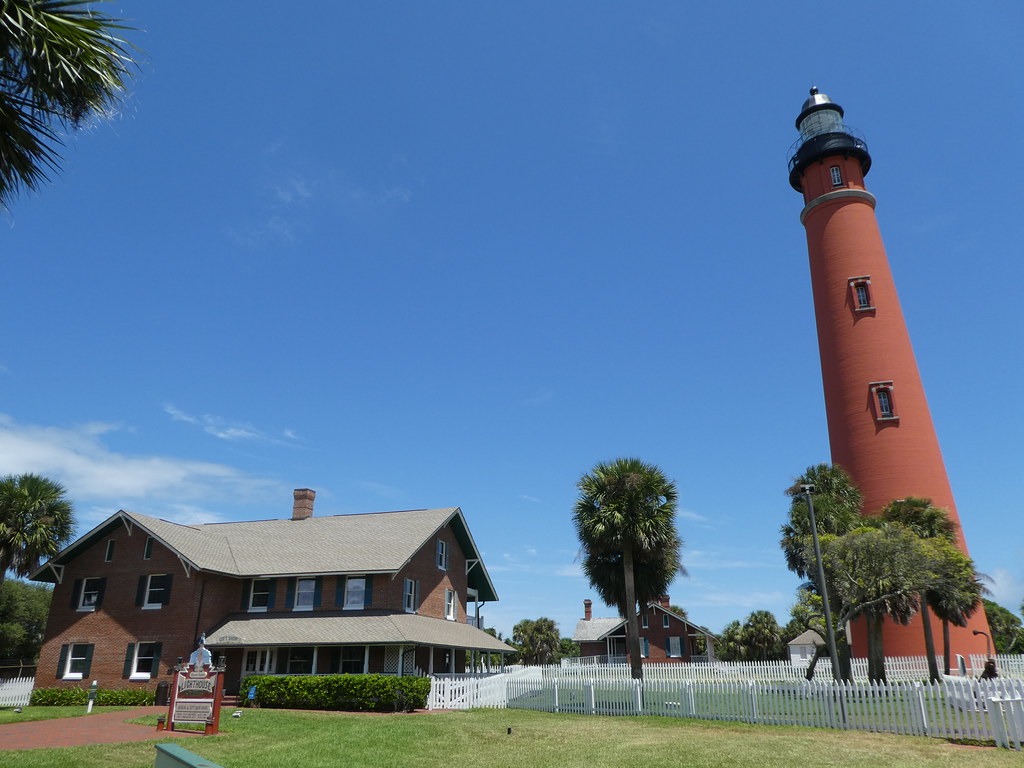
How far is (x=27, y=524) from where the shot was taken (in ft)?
103

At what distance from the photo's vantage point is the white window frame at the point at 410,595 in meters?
30.2

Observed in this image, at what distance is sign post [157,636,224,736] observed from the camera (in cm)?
1766

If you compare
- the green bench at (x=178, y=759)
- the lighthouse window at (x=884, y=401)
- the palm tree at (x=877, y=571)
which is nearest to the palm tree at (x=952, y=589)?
the palm tree at (x=877, y=571)

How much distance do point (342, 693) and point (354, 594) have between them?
5249 mm

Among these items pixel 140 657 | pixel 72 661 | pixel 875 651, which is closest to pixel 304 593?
pixel 140 657

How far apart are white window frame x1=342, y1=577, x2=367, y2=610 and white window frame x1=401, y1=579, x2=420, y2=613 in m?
1.69

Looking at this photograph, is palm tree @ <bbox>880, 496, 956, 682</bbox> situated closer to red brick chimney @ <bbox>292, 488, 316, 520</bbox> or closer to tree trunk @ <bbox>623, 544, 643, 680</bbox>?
tree trunk @ <bbox>623, 544, 643, 680</bbox>

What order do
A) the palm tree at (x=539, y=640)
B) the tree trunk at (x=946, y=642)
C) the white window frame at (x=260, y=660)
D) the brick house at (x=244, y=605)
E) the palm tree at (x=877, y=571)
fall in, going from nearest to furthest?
the palm tree at (x=877, y=571) → the brick house at (x=244, y=605) → the white window frame at (x=260, y=660) → the tree trunk at (x=946, y=642) → the palm tree at (x=539, y=640)

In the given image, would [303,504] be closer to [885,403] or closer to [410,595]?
[410,595]

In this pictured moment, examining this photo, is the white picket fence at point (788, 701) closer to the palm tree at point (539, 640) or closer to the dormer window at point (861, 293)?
the dormer window at point (861, 293)

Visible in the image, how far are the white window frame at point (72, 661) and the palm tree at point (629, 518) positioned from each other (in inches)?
860

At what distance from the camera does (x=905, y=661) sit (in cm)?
3428

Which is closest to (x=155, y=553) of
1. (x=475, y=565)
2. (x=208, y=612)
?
(x=208, y=612)

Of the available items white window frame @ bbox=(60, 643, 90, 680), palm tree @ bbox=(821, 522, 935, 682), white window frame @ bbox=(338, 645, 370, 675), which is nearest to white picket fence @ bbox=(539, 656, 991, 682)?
palm tree @ bbox=(821, 522, 935, 682)
